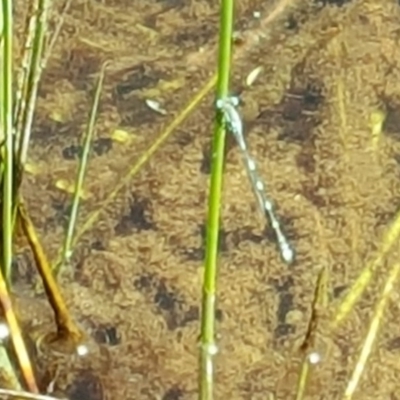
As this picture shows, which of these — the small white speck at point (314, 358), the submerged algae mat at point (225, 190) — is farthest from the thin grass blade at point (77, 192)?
the small white speck at point (314, 358)

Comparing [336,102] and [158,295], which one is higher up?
[336,102]

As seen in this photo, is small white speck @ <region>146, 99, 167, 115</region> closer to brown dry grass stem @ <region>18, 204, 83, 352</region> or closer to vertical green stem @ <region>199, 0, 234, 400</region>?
brown dry grass stem @ <region>18, 204, 83, 352</region>

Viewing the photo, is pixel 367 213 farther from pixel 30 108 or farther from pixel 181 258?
pixel 30 108

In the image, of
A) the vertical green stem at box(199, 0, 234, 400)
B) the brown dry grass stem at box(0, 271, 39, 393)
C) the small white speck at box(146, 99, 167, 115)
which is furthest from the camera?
the small white speck at box(146, 99, 167, 115)

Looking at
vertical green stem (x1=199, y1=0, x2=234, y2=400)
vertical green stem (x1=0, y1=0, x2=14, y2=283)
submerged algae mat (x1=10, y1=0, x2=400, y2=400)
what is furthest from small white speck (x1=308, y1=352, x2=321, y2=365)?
vertical green stem (x1=0, y1=0, x2=14, y2=283)

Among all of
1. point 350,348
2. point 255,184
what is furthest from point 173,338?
point 255,184
